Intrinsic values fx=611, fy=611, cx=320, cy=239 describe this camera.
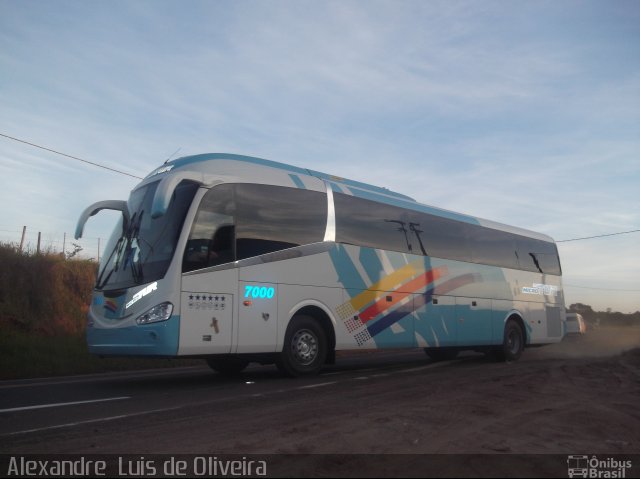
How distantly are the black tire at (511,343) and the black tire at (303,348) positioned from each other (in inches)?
268

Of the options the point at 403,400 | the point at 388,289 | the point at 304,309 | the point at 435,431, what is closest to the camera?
the point at 435,431

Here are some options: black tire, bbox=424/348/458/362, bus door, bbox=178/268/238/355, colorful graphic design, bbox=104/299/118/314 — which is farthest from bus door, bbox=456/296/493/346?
colorful graphic design, bbox=104/299/118/314

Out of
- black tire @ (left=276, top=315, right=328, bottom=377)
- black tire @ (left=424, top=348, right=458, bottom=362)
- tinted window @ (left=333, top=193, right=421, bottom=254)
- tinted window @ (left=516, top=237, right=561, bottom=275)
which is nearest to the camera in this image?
black tire @ (left=276, top=315, right=328, bottom=377)

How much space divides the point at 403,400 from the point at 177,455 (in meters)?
3.45

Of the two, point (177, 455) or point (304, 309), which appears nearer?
point (177, 455)

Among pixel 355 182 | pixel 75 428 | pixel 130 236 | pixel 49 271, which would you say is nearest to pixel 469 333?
pixel 355 182

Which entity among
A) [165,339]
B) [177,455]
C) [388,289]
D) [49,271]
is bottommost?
[177,455]

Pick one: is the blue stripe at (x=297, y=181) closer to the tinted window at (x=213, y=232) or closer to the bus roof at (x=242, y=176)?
the bus roof at (x=242, y=176)

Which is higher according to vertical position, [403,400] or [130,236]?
[130,236]

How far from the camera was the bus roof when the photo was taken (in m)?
8.75

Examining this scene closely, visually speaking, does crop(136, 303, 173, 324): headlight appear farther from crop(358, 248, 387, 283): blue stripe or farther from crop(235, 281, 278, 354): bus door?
crop(358, 248, 387, 283): blue stripe

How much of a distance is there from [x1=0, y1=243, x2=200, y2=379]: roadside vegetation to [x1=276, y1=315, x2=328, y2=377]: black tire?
5.82m

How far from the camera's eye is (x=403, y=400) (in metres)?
7.45

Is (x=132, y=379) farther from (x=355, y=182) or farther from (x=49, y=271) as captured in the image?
(x=49, y=271)
